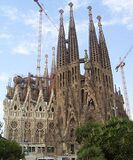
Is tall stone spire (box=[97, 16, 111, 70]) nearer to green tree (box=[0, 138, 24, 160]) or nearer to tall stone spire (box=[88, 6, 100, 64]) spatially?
tall stone spire (box=[88, 6, 100, 64])

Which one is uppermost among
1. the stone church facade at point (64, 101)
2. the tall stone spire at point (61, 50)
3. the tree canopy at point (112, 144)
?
the tall stone spire at point (61, 50)

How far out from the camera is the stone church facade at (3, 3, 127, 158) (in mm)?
76375

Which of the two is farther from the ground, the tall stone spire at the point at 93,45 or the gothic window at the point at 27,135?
the tall stone spire at the point at 93,45

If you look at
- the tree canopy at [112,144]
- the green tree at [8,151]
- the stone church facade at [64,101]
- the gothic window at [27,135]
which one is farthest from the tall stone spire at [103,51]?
the tree canopy at [112,144]

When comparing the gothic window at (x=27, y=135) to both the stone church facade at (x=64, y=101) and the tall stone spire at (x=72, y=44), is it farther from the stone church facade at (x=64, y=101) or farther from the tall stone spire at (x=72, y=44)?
the tall stone spire at (x=72, y=44)

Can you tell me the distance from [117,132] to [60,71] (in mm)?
53707

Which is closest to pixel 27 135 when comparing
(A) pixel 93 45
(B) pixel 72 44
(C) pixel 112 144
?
(B) pixel 72 44

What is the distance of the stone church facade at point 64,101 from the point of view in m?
76.4

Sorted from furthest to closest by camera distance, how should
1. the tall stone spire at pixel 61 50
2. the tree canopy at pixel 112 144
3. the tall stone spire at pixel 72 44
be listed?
the tall stone spire at pixel 61 50
the tall stone spire at pixel 72 44
the tree canopy at pixel 112 144

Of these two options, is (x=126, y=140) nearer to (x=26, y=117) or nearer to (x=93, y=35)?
(x=26, y=117)

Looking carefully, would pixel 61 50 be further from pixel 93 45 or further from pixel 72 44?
pixel 93 45

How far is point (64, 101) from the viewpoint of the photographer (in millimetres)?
80000

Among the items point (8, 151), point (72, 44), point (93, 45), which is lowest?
point (8, 151)

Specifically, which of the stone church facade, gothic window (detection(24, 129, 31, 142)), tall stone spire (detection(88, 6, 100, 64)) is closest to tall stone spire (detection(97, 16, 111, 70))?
the stone church facade
